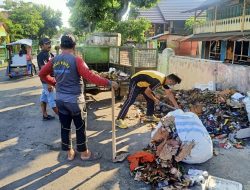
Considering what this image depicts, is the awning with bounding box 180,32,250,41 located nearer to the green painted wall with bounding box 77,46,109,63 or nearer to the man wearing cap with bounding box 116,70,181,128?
the green painted wall with bounding box 77,46,109,63

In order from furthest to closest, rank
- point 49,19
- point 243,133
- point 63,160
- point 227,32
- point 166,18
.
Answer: point 49,19
point 166,18
point 227,32
point 243,133
point 63,160

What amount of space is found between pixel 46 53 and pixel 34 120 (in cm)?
160

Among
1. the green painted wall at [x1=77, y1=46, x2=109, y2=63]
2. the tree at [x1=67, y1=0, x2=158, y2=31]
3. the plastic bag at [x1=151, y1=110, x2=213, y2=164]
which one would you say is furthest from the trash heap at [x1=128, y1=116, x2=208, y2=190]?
the tree at [x1=67, y1=0, x2=158, y2=31]

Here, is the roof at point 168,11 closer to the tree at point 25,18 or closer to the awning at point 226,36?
the awning at point 226,36

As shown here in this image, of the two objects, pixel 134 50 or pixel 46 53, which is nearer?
pixel 46 53

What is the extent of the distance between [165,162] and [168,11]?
3415 centimetres

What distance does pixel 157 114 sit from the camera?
7246mm

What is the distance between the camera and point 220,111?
6.70 meters

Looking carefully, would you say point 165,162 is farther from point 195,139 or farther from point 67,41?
point 67,41

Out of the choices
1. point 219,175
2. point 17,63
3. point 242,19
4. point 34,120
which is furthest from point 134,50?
point 242,19

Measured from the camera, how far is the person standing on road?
13.3 ft

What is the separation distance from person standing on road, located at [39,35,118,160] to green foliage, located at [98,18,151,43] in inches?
627

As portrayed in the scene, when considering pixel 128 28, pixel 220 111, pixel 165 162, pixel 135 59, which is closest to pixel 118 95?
pixel 135 59

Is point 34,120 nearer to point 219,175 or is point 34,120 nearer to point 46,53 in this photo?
point 46,53
